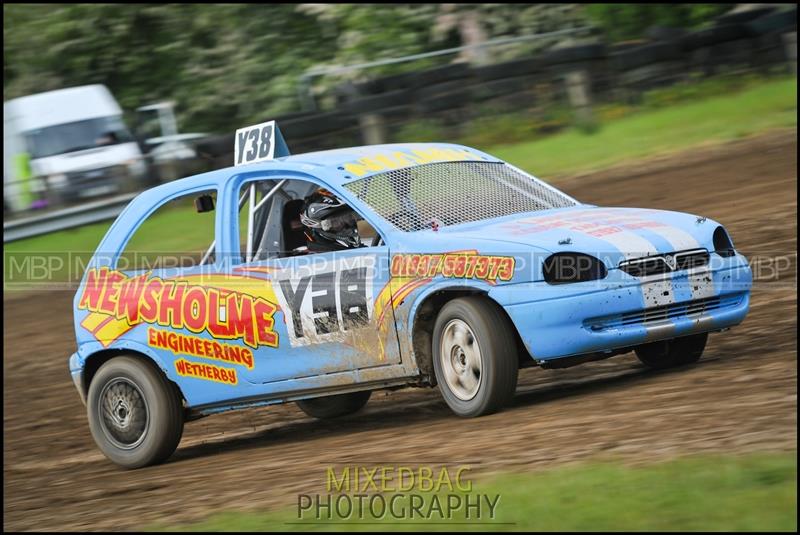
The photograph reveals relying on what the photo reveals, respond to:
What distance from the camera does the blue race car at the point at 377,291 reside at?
6.66 meters

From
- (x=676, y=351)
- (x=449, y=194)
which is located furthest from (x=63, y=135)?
(x=676, y=351)

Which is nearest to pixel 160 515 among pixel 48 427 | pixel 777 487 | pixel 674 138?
pixel 777 487

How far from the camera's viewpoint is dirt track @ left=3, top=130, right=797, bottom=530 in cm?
568

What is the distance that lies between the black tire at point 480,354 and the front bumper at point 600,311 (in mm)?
104

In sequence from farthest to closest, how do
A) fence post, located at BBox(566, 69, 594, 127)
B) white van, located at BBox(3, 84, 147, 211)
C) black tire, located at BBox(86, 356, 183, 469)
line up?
1. white van, located at BBox(3, 84, 147, 211)
2. fence post, located at BBox(566, 69, 594, 127)
3. black tire, located at BBox(86, 356, 183, 469)

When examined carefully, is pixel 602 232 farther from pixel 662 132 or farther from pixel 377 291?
pixel 662 132

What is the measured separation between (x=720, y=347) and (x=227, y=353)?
10.2 ft

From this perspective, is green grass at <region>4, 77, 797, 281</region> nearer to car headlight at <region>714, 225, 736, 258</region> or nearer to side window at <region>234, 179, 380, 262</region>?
side window at <region>234, 179, 380, 262</region>

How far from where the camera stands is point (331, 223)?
775 centimetres

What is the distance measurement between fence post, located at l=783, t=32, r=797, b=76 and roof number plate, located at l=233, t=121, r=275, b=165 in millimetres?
12427

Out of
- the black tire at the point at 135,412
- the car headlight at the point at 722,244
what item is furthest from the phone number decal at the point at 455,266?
the black tire at the point at 135,412

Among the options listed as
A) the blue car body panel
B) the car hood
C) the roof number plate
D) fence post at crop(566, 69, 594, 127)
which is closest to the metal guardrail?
fence post at crop(566, 69, 594, 127)

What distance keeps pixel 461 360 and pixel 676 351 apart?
5.26ft

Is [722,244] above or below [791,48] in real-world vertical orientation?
below
